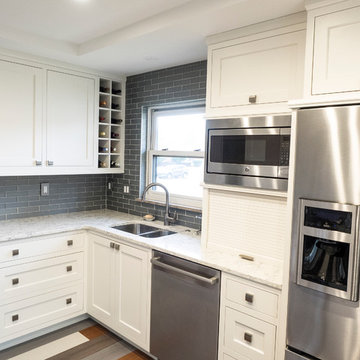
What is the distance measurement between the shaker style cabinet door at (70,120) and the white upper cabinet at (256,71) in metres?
1.43

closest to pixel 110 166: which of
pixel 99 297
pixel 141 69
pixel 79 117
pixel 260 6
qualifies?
pixel 79 117

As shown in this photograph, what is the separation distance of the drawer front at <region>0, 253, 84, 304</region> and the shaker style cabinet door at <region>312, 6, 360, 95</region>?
2324 millimetres

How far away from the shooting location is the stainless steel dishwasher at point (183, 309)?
212 cm

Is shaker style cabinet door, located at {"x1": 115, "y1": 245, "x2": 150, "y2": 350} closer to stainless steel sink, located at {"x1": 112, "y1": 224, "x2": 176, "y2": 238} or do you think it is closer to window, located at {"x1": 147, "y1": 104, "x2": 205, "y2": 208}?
stainless steel sink, located at {"x1": 112, "y1": 224, "x2": 176, "y2": 238}

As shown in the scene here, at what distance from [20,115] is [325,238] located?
252cm

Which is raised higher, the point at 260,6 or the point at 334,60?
the point at 260,6

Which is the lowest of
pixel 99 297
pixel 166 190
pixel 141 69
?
pixel 99 297

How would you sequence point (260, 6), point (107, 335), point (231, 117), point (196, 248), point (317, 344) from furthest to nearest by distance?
point (107, 335) → point (196, 248) → point (231, 117) → point (260, 6) → point (317, 344)

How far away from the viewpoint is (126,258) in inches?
106

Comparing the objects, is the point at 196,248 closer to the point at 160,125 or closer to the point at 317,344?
the point at 317,344

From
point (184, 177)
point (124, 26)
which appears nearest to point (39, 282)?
point (184, 177)

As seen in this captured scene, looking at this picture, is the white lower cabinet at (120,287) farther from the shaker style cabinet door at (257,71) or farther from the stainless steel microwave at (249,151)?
the shaker style cabinet door at (257,71)

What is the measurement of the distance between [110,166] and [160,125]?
0.68m

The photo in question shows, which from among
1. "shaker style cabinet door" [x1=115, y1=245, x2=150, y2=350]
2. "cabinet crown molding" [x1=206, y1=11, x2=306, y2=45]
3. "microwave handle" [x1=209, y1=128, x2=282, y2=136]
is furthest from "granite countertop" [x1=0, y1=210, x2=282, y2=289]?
"cabinet crown molding" [x1=206, y1=11, x2=306, y2=45]
